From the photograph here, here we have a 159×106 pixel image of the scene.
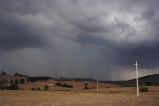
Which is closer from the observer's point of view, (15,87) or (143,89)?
(143,89)

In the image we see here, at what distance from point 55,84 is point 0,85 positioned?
40.7m

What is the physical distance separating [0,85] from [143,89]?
240 feet

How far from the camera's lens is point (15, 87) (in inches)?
6137

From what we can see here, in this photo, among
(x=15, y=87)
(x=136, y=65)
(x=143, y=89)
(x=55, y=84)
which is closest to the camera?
(x=136, y=65)

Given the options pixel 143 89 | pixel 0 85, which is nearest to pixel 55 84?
pixel 0 85

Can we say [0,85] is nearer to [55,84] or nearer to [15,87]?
[15,87]

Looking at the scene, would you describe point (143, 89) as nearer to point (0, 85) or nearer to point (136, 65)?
point (136, 65)

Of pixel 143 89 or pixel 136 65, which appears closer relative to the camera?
pixel 136 65

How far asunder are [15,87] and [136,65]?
87.0m

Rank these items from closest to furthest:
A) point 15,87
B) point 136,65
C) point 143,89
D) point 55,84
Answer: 1. point 136,65
2. point 143,89
3. point 15,87
4. point 55,84

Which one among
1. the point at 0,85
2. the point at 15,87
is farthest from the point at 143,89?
the point at 0,85

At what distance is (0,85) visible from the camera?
161m

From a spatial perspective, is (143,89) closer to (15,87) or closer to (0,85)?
(15,87)

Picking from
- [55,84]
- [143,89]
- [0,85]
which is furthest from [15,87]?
[143,89]
